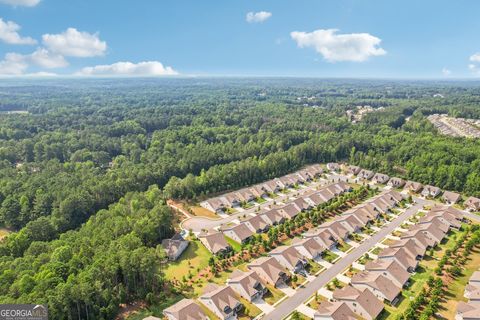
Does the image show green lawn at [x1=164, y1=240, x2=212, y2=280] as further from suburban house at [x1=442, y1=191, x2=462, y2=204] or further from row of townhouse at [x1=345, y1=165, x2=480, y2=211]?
suburban house at [x1=442, y1=191, x2=462, y2=204]

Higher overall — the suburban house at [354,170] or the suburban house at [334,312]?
the suburban house at [354,170]

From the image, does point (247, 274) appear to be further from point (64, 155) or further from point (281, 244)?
point (64, 155)

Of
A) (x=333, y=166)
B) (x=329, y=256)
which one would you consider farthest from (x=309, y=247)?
(x=333, y=166)

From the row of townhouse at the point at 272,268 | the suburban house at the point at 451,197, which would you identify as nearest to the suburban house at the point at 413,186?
the suburban house at the point at 451,197

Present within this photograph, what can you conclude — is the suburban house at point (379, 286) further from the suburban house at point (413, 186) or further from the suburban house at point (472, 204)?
the suburban house at point (413, 186)

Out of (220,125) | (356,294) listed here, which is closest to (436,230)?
(356,294)
